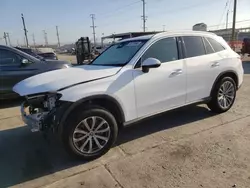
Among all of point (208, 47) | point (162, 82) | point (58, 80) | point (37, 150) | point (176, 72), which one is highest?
point (208, 47)

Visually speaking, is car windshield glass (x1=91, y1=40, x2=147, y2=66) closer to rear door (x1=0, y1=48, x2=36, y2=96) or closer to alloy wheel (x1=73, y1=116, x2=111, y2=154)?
alloy wheel (x1=73, y1=116, x2=111, y2=154)

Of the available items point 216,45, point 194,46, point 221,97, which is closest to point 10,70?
point 194,46

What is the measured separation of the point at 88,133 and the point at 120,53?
1.64m

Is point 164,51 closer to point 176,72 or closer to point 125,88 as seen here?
point 176,72

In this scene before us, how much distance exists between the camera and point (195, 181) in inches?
111

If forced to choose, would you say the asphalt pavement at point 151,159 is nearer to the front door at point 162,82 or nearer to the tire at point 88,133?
the tire at point 88,133

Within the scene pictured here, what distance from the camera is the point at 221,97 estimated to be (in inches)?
197

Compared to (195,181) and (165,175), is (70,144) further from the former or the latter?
(195,181)

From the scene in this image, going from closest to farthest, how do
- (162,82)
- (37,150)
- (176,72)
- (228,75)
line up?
1. (37,150)
2. (162,82)
3. (176,72)
4. (228,75)

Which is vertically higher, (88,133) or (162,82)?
(162,82)

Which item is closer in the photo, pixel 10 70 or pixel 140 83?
pixel 140 83

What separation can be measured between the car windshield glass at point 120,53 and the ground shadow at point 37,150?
1.15 m

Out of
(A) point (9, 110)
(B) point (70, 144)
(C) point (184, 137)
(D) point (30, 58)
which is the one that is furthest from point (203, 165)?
(D) point (30, 58)

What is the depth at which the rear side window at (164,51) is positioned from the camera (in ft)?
13.2
